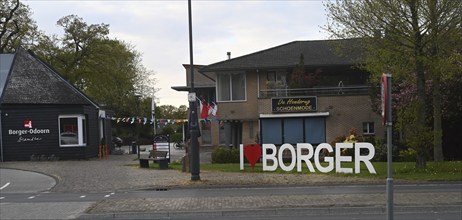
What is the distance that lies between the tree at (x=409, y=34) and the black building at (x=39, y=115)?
19.3 meters

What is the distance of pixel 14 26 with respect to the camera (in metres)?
50.4

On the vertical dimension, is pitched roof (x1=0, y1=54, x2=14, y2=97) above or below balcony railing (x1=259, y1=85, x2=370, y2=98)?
above

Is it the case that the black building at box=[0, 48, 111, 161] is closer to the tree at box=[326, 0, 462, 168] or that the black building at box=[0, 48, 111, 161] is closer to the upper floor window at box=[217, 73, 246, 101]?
the upper floor window at box=[217, 73, 246, 101]

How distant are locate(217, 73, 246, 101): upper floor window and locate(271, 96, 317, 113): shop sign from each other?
11.2 ft

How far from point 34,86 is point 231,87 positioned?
41.3ft

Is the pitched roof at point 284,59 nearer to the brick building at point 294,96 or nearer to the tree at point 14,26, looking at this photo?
the brick building at point 294,96

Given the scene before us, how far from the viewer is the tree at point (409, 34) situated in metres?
19.4

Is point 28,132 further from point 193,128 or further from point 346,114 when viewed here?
point 346,114

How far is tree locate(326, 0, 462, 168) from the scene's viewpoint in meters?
19.4

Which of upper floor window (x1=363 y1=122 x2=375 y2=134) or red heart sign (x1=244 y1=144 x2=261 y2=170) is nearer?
red heart sign (x1=244 y1=144 x2=261 y2=170)

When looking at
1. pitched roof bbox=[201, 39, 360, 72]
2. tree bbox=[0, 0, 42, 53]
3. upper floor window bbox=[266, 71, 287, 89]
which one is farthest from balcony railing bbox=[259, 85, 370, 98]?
tree bbox=[0, 0, 42, 53]

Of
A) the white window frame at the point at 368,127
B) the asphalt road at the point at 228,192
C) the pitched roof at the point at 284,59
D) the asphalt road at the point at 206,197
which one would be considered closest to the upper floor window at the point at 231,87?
the pitched roof at the point at 284,59

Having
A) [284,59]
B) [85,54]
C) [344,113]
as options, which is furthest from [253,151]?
[85,54]

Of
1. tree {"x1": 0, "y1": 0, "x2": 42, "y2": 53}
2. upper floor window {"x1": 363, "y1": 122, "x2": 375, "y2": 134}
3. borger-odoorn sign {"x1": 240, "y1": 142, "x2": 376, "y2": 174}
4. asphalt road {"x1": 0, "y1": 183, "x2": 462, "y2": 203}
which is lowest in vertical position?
asphalt road {"x1": 0, "y1": 183, "x2": 462, "y2": 203}
